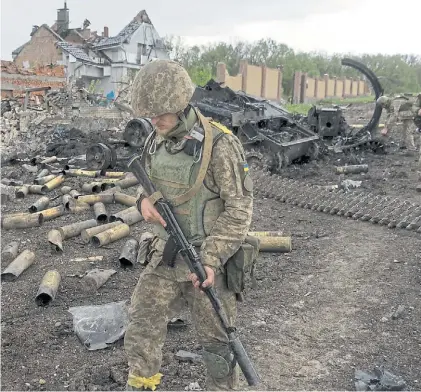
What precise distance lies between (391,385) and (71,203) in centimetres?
609

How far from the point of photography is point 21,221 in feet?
24.7

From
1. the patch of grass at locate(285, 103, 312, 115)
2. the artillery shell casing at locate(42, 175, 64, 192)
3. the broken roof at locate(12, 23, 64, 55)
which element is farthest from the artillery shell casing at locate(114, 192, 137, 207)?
the broken roof at locate(12, 23, 64, 55)

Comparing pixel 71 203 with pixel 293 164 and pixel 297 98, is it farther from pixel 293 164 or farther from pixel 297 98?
pixel 297 98

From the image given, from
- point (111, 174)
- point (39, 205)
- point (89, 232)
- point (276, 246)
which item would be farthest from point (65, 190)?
point (276, 246)

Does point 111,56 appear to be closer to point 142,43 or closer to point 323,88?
point 142,43

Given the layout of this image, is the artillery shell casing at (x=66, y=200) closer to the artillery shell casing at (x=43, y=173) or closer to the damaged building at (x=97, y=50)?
the artillery shell casing at (x=43, y=173)

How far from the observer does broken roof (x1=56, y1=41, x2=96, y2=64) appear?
39.0m

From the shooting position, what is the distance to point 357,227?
7.92 m

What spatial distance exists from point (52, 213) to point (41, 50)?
131ft

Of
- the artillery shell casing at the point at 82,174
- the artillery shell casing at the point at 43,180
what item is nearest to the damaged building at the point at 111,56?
the artillery shell casing at the point at 82,174

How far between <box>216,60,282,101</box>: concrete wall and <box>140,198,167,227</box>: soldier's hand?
30.1 metres

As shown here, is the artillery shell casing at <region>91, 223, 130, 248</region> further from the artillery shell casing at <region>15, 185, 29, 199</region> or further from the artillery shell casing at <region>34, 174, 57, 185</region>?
the artillery shell casing at <region>34, 174, 57, 185</region>

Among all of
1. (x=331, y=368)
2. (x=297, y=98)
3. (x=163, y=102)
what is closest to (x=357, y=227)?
(x=331, y=368)

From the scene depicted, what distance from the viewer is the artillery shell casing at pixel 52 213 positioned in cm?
790
